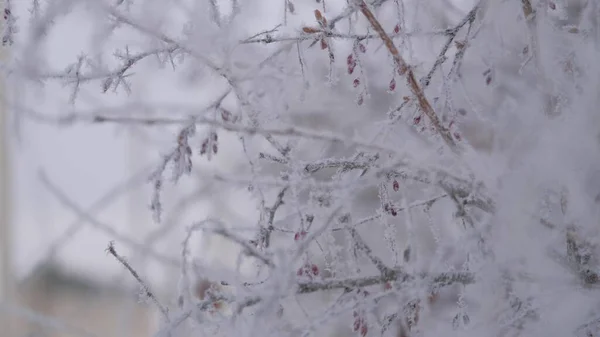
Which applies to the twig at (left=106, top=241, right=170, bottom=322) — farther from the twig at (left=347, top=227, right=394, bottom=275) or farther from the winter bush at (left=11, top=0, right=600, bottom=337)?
the twig at (left=347, top=227, right=394, bottom=275)

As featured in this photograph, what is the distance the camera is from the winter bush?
3.52ft

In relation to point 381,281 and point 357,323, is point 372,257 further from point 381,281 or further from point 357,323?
point 357,323

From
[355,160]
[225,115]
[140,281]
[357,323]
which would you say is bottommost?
[357,323]

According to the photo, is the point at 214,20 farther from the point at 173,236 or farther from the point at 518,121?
the point at 518,121

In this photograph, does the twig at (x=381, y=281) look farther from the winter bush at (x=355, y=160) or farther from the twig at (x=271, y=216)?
the twig at (x=271, y=216)

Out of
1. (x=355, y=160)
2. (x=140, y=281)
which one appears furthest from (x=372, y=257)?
(x=140, y=281)

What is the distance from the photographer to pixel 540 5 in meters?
1.39

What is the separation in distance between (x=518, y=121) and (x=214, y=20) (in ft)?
1.92

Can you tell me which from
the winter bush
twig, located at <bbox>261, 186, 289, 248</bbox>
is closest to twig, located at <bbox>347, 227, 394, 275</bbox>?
the winter bush

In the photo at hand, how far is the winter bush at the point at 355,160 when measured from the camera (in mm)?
1074

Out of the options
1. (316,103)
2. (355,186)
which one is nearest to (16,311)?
(355,186)

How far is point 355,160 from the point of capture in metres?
1.37

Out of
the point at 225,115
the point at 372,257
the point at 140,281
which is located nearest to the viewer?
the point at 372,257

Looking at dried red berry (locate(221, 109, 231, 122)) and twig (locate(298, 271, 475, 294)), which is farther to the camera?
dried red berry (locate(221, 109, 231, 122))
